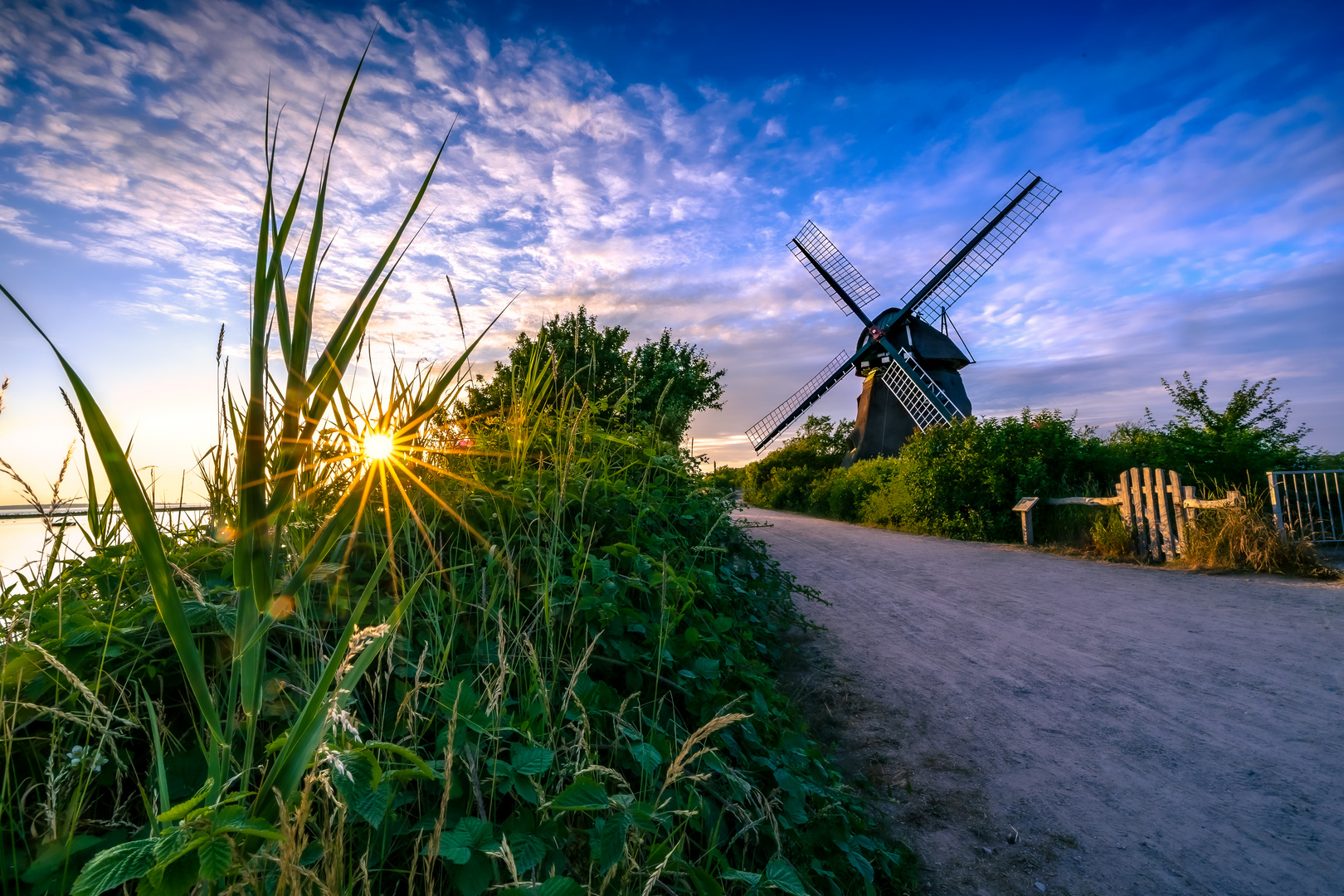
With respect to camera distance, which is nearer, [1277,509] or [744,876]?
[744,876]

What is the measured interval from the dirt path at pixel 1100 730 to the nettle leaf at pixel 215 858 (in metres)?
2.87

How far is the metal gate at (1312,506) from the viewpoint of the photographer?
29.3 feet

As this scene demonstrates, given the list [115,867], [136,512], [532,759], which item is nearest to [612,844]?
[532,759]

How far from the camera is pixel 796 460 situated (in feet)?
95.2

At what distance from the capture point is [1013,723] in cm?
400

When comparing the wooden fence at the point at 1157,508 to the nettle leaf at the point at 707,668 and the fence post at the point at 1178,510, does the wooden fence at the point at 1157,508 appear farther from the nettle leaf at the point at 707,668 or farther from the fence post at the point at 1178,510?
the nettle leaf at the point at 707,668

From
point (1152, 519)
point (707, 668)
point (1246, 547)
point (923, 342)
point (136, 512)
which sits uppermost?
point (923, 342)

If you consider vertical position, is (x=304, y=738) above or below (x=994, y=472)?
below

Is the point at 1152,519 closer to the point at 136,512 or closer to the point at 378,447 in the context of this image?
the point at 378,447

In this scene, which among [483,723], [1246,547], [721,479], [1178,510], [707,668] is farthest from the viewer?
[1178,510]

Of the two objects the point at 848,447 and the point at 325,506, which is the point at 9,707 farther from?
the point at 848,447

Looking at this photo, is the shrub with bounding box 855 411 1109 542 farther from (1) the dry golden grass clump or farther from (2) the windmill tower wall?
(2) the windmill tower wall

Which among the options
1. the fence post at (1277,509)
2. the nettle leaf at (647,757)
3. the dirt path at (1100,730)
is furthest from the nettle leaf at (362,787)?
the fence post at (1277,509)

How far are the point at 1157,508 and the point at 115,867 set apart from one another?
12.0m
